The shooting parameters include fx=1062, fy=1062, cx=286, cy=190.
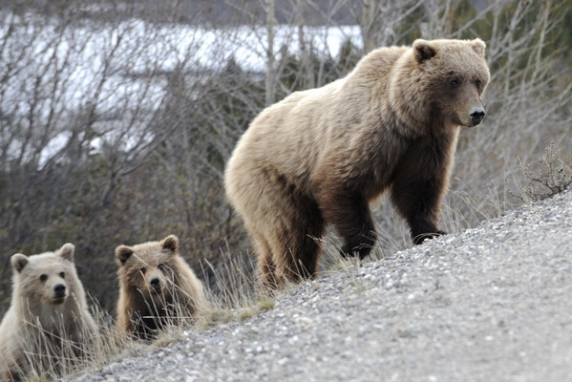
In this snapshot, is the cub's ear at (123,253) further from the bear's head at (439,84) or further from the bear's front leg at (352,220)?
the bear's head at (439,84)

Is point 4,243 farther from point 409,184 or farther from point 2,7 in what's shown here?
point 409,184

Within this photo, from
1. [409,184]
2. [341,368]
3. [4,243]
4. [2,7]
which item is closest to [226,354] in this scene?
[341,368]

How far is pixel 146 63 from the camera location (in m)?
16.2

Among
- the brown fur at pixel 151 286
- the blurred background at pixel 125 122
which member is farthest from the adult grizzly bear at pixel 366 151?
the blurred background at pixel 125 122

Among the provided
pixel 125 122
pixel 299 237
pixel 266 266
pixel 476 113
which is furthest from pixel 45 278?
pixel 125 122

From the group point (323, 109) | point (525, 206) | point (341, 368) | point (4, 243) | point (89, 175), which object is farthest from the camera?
point (89, 175)

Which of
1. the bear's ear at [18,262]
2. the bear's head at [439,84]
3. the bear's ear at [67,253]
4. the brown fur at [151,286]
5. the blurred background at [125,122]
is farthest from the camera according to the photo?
the blurred background at [125,122]

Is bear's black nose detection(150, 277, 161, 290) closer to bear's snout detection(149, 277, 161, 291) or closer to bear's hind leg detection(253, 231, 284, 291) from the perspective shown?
bear's snout detection(149, 277, 161, 291)

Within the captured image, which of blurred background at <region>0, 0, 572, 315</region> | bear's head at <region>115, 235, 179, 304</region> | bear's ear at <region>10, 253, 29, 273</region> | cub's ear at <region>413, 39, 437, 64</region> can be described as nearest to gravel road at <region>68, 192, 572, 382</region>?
cub's ear at <region>413, 39, 437, 64</region>

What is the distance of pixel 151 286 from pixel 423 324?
432 centimetres

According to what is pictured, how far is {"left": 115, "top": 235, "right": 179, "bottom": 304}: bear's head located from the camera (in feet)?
31.0

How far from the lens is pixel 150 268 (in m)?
9.67

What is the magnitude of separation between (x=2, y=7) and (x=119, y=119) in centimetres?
247

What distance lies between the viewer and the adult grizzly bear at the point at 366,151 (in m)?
8.18
